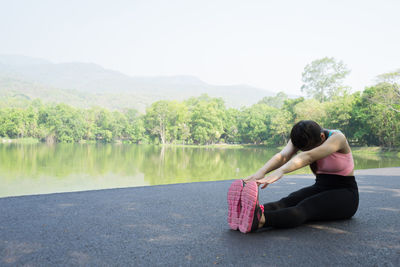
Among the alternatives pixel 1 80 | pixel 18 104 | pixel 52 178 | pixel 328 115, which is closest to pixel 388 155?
pixel 328 115

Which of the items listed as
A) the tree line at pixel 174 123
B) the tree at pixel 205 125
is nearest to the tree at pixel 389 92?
the tree line at pixel 174 123

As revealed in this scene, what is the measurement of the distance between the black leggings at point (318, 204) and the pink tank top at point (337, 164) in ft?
0.11

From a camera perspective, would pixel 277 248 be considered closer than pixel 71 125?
Yes

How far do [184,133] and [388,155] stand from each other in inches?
973

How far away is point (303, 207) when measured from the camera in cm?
174

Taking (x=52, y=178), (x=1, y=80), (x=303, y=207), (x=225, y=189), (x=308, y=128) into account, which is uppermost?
(x=1, y=80)

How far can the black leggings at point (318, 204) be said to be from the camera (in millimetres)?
1709

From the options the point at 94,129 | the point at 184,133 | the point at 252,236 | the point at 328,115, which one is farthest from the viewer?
the point at 94,129

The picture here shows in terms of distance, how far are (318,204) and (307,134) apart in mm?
431

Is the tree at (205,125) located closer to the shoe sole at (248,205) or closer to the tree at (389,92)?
the tree at (389,92)

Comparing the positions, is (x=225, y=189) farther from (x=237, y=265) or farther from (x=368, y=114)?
(x=368, y=114)

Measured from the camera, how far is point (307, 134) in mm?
1697

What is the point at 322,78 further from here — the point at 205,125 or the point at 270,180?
A: the point at 270,180

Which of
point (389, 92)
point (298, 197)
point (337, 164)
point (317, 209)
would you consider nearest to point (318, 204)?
point (317, 209)
